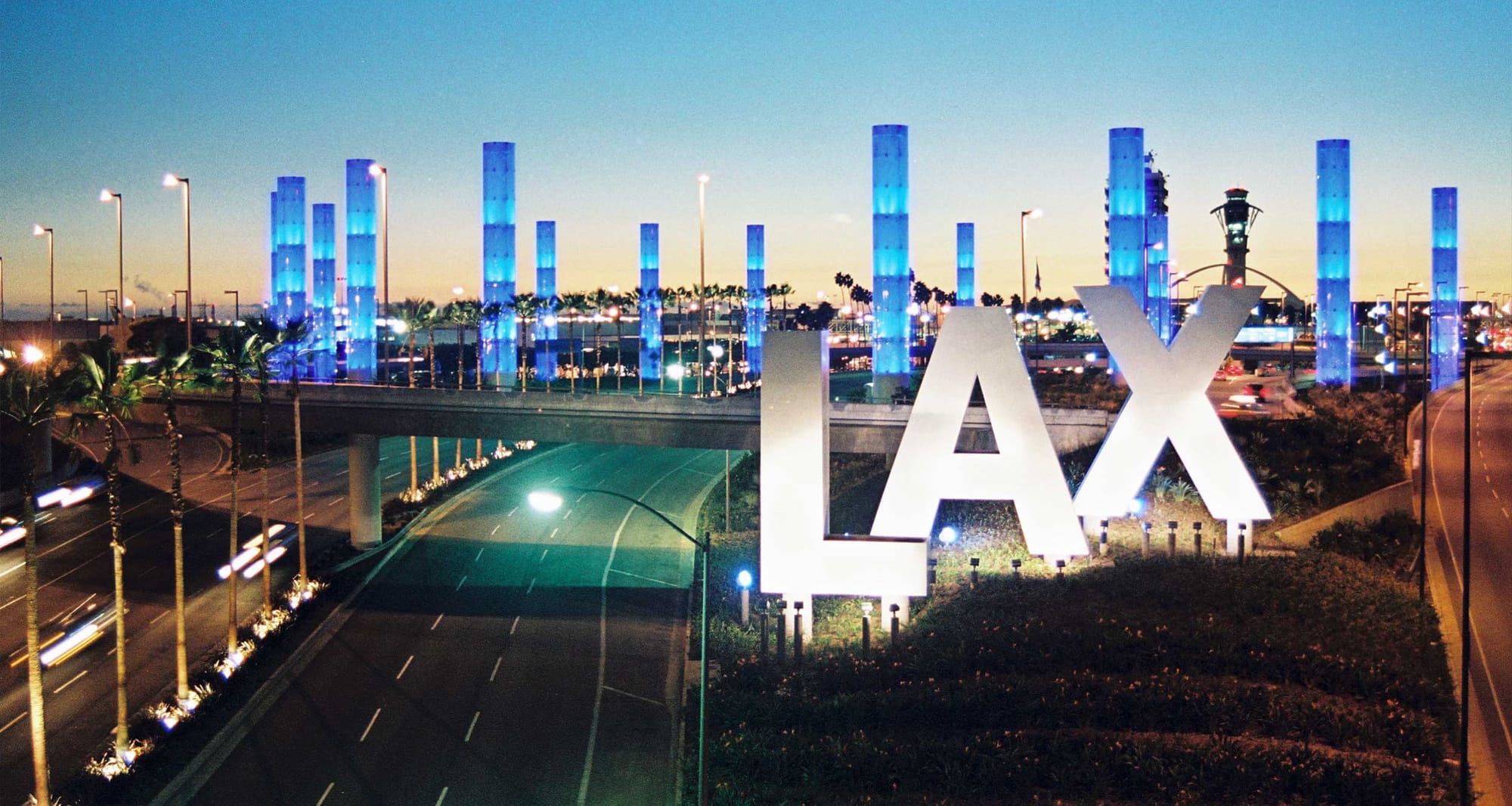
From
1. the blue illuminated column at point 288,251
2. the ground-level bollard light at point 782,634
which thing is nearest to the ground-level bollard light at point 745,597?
the ground-level bollard light at point 782,634

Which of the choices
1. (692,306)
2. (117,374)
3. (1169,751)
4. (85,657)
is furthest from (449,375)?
(1169,751)

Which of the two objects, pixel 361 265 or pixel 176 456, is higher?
pixel 361 265

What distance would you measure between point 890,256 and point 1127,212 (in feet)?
39.0

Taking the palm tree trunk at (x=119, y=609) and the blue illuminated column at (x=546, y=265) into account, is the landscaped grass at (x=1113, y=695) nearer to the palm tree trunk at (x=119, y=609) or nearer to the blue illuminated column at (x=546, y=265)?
the palm tree trunk at (x=119, y=609)

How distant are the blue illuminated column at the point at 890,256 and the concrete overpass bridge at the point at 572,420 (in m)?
13.5

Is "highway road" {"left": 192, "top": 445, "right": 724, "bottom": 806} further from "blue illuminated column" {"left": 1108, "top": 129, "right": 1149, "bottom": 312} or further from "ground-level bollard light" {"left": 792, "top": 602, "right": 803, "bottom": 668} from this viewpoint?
"blue illuminated column" {"left": 1108, "top": 129, "right": 1149, "bottom": 312}

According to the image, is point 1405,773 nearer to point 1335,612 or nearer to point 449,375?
point 1335,612

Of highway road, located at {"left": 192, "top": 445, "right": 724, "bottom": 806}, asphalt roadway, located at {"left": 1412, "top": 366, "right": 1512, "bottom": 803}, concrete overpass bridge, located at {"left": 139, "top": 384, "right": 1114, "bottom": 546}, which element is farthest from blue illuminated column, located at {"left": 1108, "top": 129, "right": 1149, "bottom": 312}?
highway road, located at {"left": 192, "top": 445, "right": 724, "bottom": 806}

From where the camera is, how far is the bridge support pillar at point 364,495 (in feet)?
169

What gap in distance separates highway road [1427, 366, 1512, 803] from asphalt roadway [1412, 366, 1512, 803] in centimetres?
2

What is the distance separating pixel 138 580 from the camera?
155 ft

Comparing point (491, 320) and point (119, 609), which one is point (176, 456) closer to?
point (119, 609)

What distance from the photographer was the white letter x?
1299 inches

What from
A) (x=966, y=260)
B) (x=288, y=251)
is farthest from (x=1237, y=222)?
(x=288, y=251)
